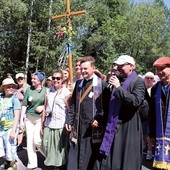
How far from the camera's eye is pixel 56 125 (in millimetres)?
5781

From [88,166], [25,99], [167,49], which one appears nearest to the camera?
[88,166]

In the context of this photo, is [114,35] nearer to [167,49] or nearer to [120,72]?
[167,49]

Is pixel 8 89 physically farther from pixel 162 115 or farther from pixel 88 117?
pixel 162 115

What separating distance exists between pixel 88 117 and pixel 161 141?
1.07 meters

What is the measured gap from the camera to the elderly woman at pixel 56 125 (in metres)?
5.75

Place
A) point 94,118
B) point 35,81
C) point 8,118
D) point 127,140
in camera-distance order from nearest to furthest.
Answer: point 127,140 < point 94,118 < point 8,118 < point 35,81

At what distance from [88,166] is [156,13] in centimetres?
3797

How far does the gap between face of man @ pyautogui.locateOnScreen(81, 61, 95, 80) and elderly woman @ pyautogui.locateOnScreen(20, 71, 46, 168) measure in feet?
5.09

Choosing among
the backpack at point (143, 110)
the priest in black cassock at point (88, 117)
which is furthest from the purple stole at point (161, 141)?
the priest in black cassock at point (88, 117)

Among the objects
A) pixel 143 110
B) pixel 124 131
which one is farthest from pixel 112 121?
pixel 143 110

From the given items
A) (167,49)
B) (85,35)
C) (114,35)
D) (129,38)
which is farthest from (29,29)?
Result: (167,49)

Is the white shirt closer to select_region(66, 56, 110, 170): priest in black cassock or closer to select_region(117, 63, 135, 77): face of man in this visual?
select_region(66, 56, 110, 170): priest in black cassock

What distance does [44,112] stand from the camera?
19.2 ft

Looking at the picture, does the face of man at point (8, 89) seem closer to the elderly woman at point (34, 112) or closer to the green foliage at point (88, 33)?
the elderly woman at point (34, 112)
